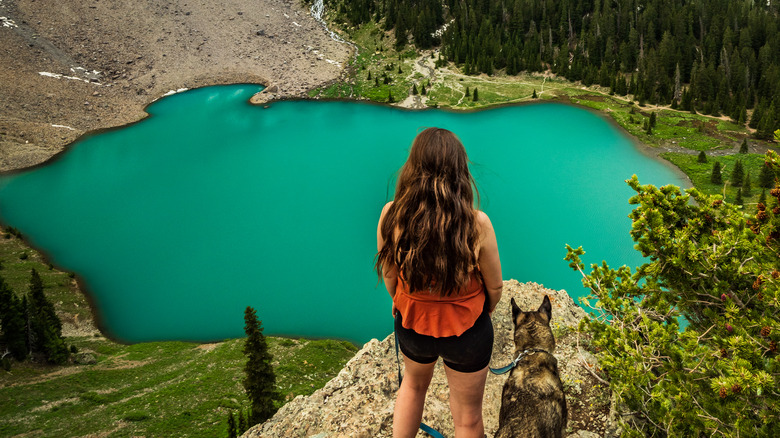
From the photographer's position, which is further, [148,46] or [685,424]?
[148,46]

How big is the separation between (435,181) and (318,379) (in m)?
13.4

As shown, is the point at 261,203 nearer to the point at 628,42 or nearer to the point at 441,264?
the point at 441,264

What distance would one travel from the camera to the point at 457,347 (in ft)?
10.5

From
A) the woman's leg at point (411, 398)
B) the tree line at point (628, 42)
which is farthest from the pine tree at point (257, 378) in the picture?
the tree line at point (628, 42)

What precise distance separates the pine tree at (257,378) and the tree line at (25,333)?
346 inches

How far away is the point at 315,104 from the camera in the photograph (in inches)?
1702

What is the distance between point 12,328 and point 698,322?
1916cm

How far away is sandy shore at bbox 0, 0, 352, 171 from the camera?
38094 millimetres

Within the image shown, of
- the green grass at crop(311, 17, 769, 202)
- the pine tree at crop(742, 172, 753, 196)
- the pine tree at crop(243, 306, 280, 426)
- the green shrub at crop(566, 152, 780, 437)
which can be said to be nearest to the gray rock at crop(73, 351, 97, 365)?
the pine tree at crop(243, 306, 280, 426)

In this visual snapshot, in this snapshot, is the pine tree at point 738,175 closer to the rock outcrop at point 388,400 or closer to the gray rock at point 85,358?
the rock outcrop at point 388,400

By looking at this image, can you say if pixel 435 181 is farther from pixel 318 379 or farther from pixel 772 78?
pixel 772 78

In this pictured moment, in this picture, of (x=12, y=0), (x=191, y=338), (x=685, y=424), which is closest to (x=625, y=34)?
(x=191, y=338)

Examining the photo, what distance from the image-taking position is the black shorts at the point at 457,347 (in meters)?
3.19

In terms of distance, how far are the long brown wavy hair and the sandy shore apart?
38.5 m
